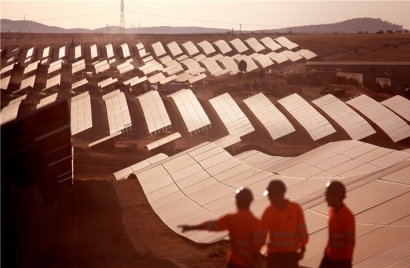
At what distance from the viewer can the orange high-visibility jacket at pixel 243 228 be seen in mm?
5387

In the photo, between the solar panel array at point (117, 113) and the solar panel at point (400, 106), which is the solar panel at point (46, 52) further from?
the solar panel at point (400, 106)

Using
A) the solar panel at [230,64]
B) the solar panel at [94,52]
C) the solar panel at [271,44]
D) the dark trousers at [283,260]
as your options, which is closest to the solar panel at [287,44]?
the solar panel at [271,44]

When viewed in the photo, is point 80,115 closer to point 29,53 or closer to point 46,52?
point 29,53

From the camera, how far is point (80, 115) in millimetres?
33531

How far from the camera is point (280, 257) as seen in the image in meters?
5.61

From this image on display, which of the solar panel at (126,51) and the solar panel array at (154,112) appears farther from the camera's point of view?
the solar panel at (126,51)

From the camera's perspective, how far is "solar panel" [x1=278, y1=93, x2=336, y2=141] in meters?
28.5

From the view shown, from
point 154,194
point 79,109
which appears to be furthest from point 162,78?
point 154,194

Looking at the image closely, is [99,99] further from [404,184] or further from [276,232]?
[276,232]

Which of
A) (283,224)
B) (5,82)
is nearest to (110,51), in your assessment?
(5,82)

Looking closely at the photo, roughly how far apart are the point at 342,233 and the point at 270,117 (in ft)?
85.2

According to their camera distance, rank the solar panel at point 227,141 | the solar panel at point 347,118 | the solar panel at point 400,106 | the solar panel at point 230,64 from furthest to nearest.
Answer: the solar panel at point 230,64 < the solar panel at point 400,106 < the solar panel at point 347,118 < the solar panel at point 227,141

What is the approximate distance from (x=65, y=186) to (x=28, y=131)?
7016 mm

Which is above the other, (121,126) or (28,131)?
(28,131)
